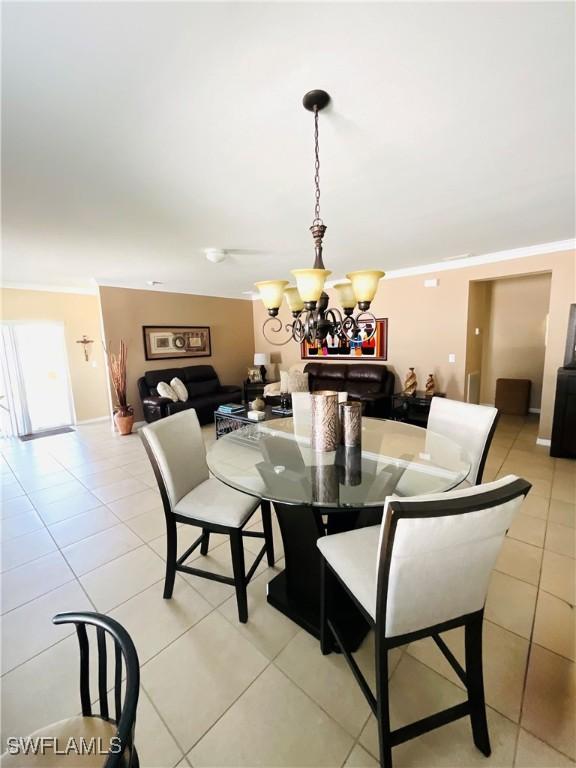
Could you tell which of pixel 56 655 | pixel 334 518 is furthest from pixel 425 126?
pixel 56 655

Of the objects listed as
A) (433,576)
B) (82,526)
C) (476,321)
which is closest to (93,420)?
(82,526)

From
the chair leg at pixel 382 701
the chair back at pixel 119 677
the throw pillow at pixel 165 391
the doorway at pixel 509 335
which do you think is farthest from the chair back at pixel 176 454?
the doorway at pixel 509 335

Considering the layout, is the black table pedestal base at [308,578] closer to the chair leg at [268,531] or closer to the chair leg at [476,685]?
the chair leg at [268,531]

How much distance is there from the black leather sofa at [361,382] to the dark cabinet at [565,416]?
6.61 feet

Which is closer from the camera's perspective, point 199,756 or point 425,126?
point 199,756

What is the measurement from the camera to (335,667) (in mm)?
1410

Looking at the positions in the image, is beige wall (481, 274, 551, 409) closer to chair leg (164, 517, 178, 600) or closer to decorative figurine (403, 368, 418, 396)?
decorative figurine (403, 368, 418, 396)

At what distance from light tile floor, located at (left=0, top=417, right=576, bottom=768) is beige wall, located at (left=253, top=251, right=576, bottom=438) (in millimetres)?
2210

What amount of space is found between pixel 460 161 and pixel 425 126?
1.54ft

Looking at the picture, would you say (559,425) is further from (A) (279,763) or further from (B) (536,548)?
(A) (279,763)

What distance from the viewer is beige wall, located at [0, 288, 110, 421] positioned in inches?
196

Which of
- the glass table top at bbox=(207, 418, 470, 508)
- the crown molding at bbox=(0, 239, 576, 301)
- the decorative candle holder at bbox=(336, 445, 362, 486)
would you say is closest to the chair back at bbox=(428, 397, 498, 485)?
the glass table top at bbox=(207, 418, 470, 508)

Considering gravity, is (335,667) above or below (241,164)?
below

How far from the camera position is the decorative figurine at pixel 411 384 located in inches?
191
